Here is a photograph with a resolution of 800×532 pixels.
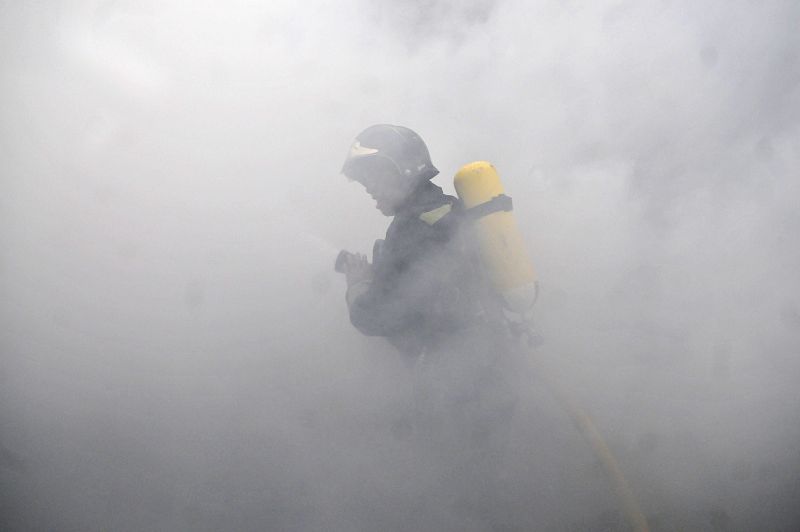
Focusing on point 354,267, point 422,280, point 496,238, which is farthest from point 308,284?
point 496,238

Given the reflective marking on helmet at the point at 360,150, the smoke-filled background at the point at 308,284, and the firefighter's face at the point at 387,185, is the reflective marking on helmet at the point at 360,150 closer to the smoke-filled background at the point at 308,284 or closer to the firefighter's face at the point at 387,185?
the firefighter's face at the point at 387,185

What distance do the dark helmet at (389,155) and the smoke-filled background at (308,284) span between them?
643mm

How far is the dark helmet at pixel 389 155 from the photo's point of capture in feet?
5.63

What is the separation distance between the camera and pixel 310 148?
2.44 metres

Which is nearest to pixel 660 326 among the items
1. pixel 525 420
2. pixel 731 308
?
pixel 731 308

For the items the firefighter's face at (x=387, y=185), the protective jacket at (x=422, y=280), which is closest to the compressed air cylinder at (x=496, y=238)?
the protective jacket at (x=422, y=280)

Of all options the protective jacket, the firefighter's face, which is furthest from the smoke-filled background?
the firefighter's face

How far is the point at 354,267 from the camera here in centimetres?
183

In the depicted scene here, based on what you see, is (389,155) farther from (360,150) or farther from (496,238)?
A: (496,238)

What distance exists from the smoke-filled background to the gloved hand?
0.50 metres

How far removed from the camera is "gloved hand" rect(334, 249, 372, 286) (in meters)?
1.82

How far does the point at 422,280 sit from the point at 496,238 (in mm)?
253

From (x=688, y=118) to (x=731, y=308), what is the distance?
2.75 ft

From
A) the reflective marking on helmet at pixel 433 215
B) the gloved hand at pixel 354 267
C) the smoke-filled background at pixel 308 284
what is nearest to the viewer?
the reflective marking on helmet at pixel 433 215
